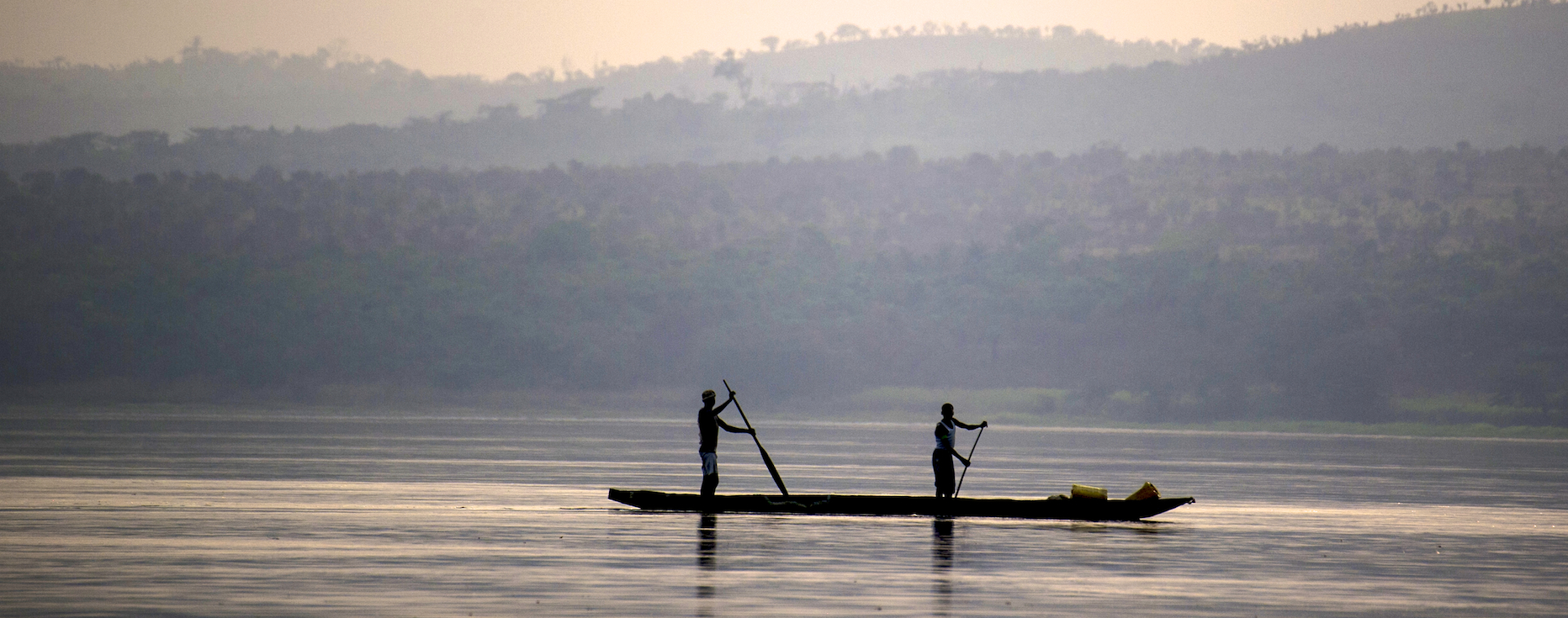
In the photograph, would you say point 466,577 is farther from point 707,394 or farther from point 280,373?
point 280,373

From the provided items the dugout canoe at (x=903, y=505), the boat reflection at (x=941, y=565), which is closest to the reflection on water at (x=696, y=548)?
the boat reflection at (x=941, y=565)

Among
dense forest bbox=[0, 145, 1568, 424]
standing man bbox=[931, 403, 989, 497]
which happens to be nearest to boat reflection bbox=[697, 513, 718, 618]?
standing man bbox=[931, 403, 989, 497]

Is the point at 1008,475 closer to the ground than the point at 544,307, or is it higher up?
closer to the ground

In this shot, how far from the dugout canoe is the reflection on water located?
286mm

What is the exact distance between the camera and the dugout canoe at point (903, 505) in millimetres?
32156

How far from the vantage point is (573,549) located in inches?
1021

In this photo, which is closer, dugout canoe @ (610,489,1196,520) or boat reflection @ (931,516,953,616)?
boat reflection @ (931,516,953,616)

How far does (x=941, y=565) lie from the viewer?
24.7 m

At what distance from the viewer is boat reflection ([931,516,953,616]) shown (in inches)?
811

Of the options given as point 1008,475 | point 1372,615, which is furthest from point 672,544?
point 1008,475

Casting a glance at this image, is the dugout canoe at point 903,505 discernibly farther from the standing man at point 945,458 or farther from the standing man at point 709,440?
the standing man at point 945,458

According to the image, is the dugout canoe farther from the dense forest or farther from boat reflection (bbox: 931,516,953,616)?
the dense forest

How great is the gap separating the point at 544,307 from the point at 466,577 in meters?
173

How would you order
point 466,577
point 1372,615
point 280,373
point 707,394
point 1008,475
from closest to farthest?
point 1372,615 → point 466,577 → point 707,394 → point 1008,475 → point 280,373
